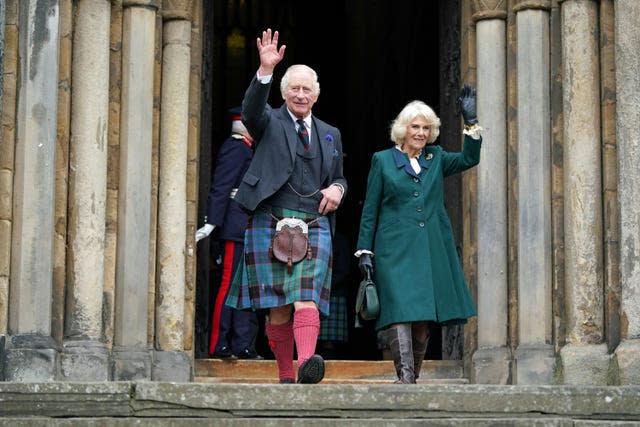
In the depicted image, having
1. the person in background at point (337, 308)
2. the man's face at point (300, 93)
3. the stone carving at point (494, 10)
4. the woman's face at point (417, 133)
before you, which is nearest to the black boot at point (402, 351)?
the woman's face at point (417, 133)

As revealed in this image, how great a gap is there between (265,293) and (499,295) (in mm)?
2561

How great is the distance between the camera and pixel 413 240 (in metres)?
9.67

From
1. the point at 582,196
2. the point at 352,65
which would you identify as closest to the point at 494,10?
the point at 582,196

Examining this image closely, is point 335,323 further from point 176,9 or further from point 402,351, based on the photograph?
point 402,351

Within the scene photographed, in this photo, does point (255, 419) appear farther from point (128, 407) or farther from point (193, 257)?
point (193, 257)

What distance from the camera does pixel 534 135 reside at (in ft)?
37.4

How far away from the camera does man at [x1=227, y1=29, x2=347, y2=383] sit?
931 centimetres

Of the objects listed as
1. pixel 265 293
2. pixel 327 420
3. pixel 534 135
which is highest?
pixel 534 135

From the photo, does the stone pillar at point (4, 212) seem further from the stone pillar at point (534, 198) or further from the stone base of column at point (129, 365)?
the stone pillar at point (534, 198)

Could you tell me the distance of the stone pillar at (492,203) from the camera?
1141 centimetres

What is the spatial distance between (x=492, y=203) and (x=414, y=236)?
6.44 feet

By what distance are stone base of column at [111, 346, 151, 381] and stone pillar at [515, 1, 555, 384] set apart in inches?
91.5

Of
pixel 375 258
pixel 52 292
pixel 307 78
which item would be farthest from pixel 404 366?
pixel 52 292

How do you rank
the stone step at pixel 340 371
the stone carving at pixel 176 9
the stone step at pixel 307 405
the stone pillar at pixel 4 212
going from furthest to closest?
the stone carving at pixel 176 9 < the stone step at pixel 340 371 < the stone pillar at pixel 4 212 < the stone step at pixel 307 405
